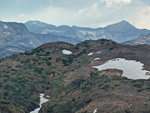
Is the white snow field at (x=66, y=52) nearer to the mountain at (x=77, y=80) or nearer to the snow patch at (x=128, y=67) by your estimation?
the mountain at (x=77, y=80)

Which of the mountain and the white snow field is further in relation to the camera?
the white snow field

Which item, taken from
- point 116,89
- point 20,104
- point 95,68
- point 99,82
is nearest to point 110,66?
point 95,68

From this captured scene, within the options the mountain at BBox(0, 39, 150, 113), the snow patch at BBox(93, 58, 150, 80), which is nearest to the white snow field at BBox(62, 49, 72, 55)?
the mountain at BBox(0, 39, 150, 113)

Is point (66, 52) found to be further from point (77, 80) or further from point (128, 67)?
point (128, 67)

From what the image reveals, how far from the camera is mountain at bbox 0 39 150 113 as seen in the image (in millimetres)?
64062

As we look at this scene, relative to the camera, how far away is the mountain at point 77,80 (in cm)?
6406

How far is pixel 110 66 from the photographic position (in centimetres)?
10088

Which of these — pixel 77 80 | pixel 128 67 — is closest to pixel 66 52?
pixel 77 80

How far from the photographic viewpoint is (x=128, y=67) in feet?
319

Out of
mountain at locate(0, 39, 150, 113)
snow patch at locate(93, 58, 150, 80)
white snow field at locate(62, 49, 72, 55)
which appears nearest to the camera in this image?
mountain at locate(0, 39, 150, 113)

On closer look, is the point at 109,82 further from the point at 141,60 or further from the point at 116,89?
the point at 141,60

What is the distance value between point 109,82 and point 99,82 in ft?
13.3

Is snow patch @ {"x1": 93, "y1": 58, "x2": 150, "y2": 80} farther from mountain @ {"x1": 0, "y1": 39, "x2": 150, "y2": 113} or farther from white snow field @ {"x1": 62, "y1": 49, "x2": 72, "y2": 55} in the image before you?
white snow field @ {"x1": 62, "y1": 49, "x2": 72, "y2": 55}

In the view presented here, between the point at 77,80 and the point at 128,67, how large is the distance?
20207 mm
